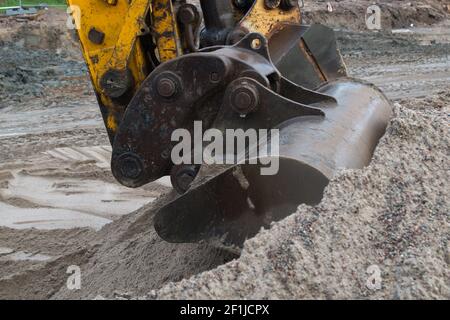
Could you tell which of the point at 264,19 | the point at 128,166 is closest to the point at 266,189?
the point at 128,166

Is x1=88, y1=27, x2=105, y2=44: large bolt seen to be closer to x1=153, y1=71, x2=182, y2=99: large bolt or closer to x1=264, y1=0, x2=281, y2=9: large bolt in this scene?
x1=153, y1=71, x2=182, y2=99: large bolt

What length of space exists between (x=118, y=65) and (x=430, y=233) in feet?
6.41

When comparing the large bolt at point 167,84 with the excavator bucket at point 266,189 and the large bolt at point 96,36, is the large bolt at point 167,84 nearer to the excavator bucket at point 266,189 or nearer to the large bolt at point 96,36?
the excavator bucket at point 266,189

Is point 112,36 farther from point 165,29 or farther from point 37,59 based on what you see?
point 37,59

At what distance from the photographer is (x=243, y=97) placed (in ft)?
10.2

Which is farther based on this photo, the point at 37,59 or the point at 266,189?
the point at 37,59

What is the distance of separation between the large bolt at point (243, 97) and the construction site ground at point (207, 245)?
2.01ft

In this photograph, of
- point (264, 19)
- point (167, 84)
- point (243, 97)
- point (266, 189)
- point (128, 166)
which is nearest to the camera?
point (266, 189)

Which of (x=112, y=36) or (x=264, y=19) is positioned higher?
(x=112, y=36)

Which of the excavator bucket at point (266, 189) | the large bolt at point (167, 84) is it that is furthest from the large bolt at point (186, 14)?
the excavator bucket at point (266, 189)

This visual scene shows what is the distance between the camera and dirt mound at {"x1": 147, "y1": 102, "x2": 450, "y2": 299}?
224 cm

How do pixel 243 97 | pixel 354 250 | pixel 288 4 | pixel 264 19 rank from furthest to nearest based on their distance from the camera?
pixel 288 4 → pixel 264 19 → pixel 243 97 → pixel 354 250

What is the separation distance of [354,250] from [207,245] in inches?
39.9

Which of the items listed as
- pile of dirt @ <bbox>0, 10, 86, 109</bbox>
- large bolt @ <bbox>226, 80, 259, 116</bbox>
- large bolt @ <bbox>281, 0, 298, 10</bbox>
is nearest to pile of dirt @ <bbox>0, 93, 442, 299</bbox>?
large bolt @ <bbox>226, 80, 259, 116</bbox>
